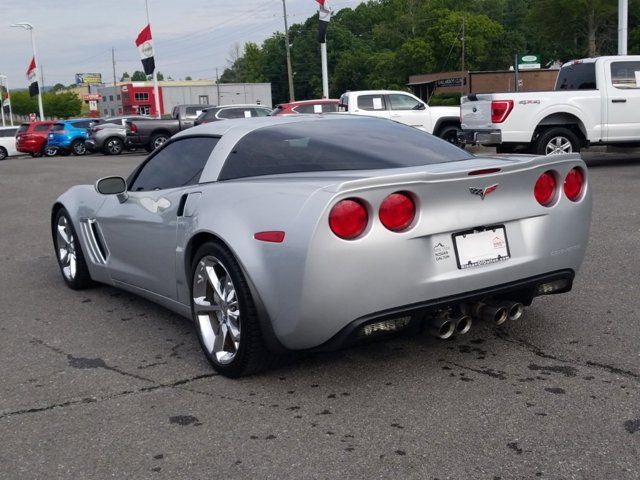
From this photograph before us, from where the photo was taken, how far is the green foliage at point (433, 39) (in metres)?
65.2

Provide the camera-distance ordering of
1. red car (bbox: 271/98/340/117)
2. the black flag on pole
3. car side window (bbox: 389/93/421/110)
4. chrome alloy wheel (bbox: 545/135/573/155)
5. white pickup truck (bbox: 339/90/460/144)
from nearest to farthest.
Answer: chrome alloy wheel (bbox: 545/135/573/155) < white pickup truck (bbox: 339/90/460/144) < car side window (bbox: 389/93/421/110) < red car (bbox: 271/98/340/117) < the black flag on pole

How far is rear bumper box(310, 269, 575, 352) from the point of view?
369 cm

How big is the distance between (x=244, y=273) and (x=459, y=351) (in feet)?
4.46

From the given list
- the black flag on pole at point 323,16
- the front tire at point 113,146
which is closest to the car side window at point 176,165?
the black flag on pole at point 323,16

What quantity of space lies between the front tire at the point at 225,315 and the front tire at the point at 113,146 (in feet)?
98.1

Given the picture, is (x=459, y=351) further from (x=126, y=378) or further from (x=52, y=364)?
(x=52, y=364)

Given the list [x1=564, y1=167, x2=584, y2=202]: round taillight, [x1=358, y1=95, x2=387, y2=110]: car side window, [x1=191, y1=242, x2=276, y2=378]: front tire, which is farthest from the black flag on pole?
[x1=191, y1=242, x2=276, y2=378]: front tire

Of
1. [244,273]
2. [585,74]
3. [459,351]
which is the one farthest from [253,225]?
[585,74]

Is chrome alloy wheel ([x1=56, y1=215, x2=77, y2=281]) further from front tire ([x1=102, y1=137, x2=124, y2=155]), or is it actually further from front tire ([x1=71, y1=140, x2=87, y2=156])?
front tire ([x1=71, y1=140, x2=87, y2=156])

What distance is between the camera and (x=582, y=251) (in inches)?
173

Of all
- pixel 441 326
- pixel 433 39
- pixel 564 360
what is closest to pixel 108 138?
pixel 441 326

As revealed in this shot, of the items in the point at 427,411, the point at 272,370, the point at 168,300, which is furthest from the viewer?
the point at 168,300

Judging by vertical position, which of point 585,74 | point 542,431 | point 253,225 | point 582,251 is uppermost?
point 585,74

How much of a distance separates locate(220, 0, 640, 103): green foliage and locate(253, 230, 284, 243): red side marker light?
57254mm
